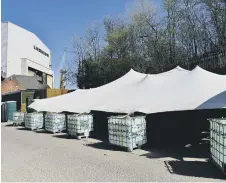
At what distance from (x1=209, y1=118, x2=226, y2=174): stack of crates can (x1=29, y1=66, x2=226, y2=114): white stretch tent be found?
2.43 meters

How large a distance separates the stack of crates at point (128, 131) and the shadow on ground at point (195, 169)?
1994mm

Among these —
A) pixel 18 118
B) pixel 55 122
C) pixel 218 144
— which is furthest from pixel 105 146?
pixel 18 118

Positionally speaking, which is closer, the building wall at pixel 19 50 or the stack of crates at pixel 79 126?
the stack of crates at pixel 79 126

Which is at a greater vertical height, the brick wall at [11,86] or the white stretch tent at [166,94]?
the brick wall at [11,86]

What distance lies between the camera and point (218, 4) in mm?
23953

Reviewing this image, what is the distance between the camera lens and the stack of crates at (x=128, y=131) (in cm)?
952

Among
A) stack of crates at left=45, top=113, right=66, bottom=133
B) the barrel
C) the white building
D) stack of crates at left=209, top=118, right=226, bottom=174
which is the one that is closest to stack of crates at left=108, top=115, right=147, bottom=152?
stack of crates at left=209, top=118, right=226, bottom=174

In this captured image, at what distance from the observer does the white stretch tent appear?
982cm

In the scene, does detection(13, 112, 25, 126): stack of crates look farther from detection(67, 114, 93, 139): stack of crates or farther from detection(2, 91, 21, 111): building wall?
detection(2, 91, 21, 111): building wall

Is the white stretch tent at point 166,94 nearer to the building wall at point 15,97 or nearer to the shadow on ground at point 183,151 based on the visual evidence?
the shadow on ground at point 183,151

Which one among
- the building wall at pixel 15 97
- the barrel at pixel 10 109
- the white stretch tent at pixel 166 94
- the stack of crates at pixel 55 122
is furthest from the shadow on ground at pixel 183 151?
the building wall at pixel 15 97

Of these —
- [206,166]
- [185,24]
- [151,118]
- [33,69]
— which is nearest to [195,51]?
[185,24]

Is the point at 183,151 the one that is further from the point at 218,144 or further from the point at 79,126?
the point at 79,126

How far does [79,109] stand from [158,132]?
17.5ft
